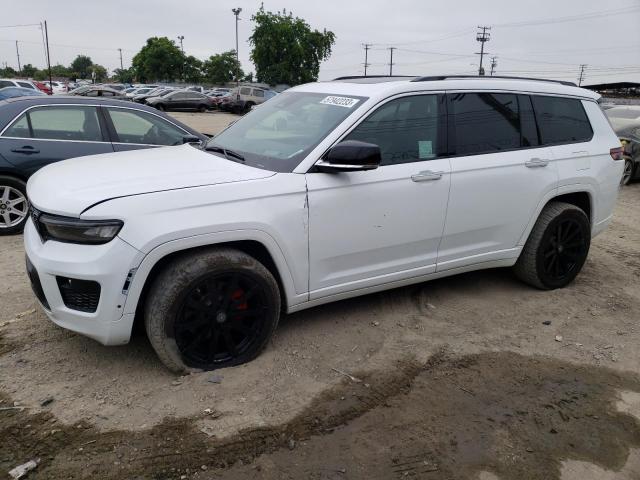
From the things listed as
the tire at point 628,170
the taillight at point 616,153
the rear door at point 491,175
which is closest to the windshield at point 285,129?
the rear door at point 491,175

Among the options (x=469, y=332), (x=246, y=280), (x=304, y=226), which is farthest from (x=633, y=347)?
(x=246, y=280)

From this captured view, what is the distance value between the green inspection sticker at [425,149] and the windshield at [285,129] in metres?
0.54

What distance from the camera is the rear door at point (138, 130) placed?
6.34m

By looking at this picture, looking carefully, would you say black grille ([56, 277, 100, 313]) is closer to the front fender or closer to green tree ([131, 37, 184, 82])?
the front fender

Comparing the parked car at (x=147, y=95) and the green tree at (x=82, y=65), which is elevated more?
the green tree at (x=82, y=65)

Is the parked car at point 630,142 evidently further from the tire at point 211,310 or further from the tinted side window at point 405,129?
the tire at point 211,310

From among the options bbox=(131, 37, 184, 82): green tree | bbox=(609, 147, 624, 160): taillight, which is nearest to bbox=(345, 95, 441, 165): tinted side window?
bbox=(609, 147, 624, 160): taillight

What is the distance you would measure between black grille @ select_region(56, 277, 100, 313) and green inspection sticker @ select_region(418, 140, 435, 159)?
231 centimetres

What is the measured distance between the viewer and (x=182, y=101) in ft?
110

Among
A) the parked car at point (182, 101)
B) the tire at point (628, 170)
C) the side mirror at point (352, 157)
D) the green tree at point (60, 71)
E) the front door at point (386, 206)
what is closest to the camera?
the side mirror at point (352, 157)

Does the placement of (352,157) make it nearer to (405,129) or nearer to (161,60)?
(405,129)

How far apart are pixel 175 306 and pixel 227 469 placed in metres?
0.94

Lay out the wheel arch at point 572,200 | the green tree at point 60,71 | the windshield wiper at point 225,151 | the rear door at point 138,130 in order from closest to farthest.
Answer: the windshield wiper at point 225,151, the wheel arch at point 572,200, the rear door at point 138,130, the green tree at point 60,71

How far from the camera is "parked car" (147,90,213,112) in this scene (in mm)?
32688
